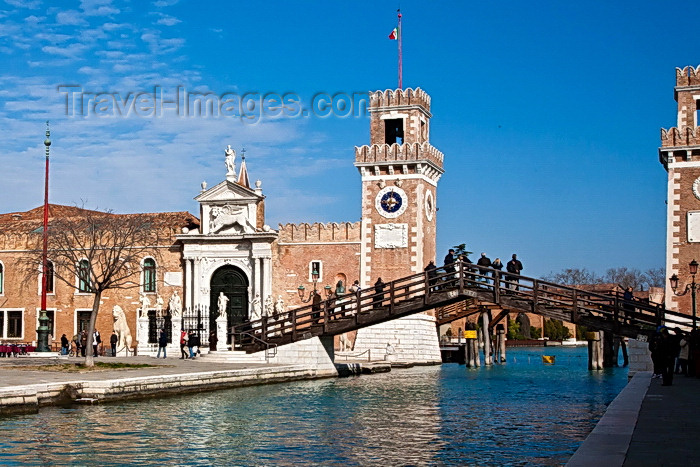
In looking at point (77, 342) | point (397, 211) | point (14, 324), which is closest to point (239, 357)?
point (77, 342)

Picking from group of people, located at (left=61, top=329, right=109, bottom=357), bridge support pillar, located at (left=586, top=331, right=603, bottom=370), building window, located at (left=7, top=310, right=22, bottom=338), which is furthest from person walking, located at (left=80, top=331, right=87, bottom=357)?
bridge support pillar, located at (left=586, top=331, right=603, bottom=370)

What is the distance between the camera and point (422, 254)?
41.3 metres

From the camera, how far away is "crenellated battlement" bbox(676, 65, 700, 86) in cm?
3700

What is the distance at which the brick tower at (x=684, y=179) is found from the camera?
36.6 m

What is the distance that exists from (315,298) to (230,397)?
760 inches

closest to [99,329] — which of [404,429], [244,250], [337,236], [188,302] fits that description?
[188,302]

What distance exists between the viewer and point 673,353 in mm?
21688

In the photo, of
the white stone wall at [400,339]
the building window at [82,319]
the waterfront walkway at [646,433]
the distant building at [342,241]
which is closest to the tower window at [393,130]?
the distant building at [342,241]

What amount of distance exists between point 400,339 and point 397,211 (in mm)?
5333

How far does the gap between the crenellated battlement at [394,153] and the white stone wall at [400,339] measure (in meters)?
6.56

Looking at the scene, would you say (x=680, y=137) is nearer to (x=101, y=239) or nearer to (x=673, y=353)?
(x=673, y=353)

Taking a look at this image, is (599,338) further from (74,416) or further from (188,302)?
(74,416)

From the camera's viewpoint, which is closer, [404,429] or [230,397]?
[404,429]

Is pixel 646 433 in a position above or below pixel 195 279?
below
